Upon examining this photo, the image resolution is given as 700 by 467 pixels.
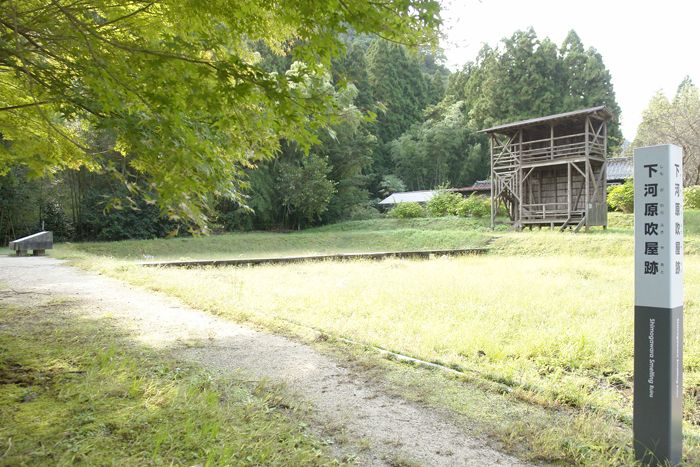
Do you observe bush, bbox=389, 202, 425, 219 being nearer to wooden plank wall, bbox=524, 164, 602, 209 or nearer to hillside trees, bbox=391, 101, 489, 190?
wooden plank wall, bbox=524, 164, 602, 209

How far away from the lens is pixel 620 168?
30.7m

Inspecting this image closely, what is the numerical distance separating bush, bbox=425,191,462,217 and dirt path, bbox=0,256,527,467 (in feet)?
72.6

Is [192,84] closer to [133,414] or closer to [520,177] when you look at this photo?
[133,414]

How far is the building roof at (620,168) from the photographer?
97.1ft

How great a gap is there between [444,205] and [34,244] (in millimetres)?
21176

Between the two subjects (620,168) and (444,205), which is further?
(620,168)

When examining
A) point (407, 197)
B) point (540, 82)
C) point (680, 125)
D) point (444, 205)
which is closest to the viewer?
point (680, 125)

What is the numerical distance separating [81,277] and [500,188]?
19.5 meters

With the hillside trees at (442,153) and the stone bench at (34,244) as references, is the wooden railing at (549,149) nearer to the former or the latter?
the hillside trees at (442,153)

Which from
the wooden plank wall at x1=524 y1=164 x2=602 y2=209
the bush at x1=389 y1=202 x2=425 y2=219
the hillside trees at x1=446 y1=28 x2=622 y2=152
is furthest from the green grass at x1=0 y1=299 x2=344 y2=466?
the hillside trees at x1=446 y1=28 x2=622 y2=152

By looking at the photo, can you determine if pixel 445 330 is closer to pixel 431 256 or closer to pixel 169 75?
pixel 169 75

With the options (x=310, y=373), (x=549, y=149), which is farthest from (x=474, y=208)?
(x=310, y=373)

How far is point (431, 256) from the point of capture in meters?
15.0

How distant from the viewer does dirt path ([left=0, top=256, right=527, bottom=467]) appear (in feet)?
8.04
